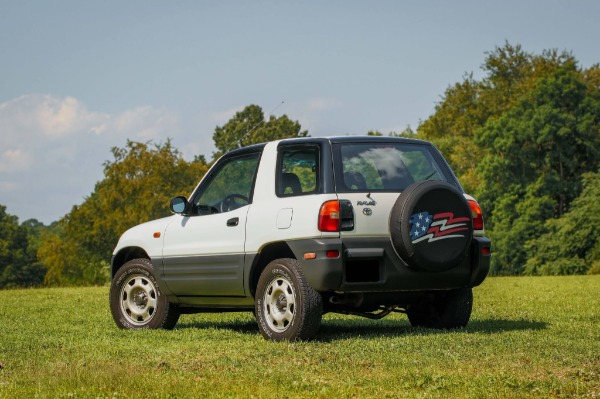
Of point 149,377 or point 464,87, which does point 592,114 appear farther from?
point 149,377

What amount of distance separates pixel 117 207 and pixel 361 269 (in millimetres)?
59889

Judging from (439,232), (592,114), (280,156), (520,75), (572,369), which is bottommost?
(572,369)

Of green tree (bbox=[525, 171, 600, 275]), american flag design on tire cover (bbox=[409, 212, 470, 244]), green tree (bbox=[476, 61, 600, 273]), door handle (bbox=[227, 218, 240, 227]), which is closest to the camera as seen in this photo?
american flag design on tire cover (bbox=[409, 212, 470, 244])

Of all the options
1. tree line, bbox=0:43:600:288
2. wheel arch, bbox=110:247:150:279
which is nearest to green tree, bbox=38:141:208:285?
tree line, bbox=0:43:600:288

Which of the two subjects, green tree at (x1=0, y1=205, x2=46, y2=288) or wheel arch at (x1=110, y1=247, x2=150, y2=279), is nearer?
wheel arch at (x1=110, y1=247, x2=150, y2=279)

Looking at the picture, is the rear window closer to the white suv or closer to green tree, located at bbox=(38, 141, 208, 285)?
the white suv

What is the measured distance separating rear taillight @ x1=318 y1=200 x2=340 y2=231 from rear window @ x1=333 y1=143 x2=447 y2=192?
0.23 meters

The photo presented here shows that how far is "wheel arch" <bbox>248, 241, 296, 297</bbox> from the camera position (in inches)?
412

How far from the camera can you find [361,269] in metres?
10.2

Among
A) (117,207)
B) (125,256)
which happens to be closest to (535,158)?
(117,207)

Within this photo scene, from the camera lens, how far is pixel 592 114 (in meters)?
59.2

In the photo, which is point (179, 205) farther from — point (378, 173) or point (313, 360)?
point (313, 360)

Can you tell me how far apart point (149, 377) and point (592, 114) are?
55074 mm

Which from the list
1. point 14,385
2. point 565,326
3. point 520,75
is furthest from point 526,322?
point 520,75
